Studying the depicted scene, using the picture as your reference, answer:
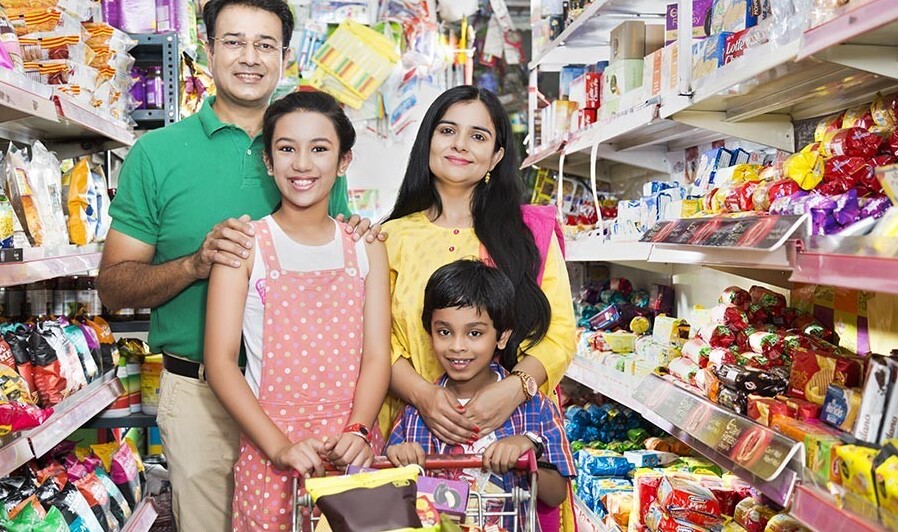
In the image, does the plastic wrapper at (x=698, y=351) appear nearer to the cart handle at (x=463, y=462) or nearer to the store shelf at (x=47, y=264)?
the cart handle at (x=463, y=462)

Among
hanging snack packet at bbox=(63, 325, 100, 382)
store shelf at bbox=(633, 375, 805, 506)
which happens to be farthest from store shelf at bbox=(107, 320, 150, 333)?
store shelf at bbox=(633, 375, 805, 506)

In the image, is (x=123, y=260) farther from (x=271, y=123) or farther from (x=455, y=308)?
(x=455, y=308)

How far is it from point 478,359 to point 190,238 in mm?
792

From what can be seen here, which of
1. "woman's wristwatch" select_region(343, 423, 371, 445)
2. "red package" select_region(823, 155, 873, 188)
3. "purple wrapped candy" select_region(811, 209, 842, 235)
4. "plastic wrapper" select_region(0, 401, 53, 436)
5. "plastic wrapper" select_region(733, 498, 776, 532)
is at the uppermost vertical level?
"red package" select_region(823, 155, 873, 188)

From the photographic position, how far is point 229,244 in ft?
6.67

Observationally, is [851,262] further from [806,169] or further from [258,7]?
[258,7]

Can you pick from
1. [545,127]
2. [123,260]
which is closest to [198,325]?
[123,260]

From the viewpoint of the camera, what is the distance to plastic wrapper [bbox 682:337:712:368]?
8.12ft

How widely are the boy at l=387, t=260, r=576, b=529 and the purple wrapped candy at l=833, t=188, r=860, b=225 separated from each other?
716 millimetres

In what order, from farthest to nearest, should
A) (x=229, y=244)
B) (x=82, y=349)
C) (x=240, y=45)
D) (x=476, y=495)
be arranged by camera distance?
(x=82, y=349) < (x=240, y=45) < (x=229, y=244) < (x=476, y=495)

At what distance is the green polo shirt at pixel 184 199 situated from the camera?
233cm

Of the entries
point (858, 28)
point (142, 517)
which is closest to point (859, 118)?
point (858, 28)

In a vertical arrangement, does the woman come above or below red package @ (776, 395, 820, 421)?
above

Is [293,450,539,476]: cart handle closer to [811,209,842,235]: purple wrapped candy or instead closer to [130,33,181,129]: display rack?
[811,209,842,235]: purple wrapped candy
